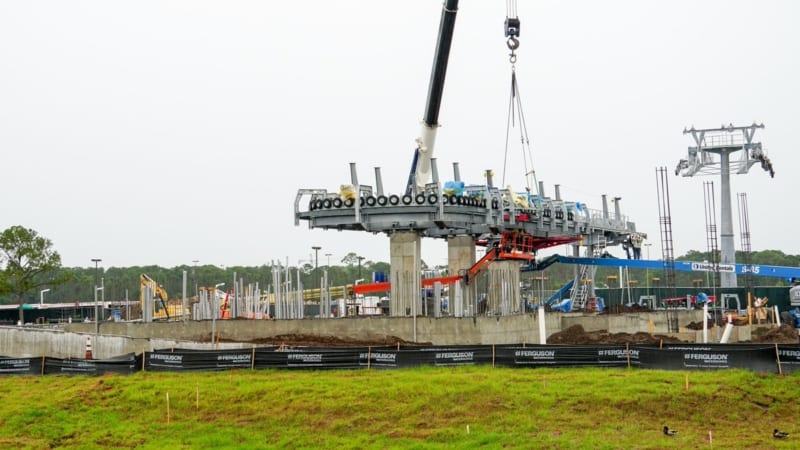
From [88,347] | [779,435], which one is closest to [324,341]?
[88,347]

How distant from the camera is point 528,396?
27484mm

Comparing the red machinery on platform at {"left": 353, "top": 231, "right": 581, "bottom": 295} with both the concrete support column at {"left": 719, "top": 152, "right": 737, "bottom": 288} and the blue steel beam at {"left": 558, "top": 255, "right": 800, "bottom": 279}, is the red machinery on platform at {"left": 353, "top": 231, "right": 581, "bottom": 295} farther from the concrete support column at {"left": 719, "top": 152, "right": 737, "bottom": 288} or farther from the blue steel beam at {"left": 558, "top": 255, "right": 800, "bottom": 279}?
the concrete support column at {"left": 719, "top": 152, "right": 737, "bottom": 288}

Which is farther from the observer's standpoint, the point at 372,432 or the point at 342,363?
the point at 342,363

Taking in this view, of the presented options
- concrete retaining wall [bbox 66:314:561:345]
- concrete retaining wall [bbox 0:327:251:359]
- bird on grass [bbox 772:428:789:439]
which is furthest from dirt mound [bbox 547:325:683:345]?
bird on grass [bbox 772:428:789:439]

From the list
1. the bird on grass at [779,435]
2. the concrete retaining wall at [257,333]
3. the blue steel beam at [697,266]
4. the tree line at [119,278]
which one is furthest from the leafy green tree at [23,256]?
the bird on grass at [779,435]

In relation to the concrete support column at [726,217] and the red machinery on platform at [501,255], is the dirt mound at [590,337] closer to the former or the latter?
the red machinery on platform at [501,255]

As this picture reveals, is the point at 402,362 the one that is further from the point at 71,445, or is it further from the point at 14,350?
the point at 14,350

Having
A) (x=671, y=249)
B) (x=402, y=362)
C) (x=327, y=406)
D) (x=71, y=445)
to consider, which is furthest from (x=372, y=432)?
(x=671, y=249)

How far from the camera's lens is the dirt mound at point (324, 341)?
45.1 metres

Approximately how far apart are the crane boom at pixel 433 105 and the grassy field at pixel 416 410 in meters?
26.1

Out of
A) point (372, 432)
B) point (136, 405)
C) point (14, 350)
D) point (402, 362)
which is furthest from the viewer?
point (14, 350)

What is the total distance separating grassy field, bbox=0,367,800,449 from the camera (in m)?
24.6

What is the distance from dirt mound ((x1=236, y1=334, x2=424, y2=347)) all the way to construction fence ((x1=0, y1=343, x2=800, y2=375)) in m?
8.87

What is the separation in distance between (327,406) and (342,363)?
539 cm
